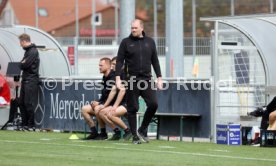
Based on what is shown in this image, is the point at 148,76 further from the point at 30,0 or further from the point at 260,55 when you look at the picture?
the point at 30,0

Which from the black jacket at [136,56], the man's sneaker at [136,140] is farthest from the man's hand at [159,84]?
the man's sneaker at [136,140]

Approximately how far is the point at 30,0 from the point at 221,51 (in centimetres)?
4368

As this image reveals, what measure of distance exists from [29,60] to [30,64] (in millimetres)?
135

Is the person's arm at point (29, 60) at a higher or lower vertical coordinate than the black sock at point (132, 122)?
higher

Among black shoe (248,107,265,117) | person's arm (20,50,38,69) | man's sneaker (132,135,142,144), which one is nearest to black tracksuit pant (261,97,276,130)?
black shoe (248,107,265,117)

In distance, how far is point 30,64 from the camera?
21594 millimetres

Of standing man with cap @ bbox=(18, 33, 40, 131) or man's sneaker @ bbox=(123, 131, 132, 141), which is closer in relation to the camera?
man's sneaker @ bbox=(123, 131, 132, 141)

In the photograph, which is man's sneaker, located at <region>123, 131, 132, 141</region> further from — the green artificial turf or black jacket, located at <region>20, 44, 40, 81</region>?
black jacket, located at <region>20, 44, 40, 81</region>

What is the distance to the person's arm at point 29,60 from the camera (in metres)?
21.5

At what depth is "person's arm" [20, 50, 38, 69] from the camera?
2148cm

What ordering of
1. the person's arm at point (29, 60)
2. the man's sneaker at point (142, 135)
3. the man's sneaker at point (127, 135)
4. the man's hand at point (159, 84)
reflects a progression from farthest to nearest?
the person's arm at point (29, 60), the man's sneaker at point (127, 135), the man's sneaker at point (142, 135), the man's hand at point (159, 84)

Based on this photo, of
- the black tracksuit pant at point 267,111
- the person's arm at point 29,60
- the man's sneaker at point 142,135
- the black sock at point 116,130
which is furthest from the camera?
the person's arm at point 29,60

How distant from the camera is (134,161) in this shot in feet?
45.1

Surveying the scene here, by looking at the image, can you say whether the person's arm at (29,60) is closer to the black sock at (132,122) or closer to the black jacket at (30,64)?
the black jacket at (30,64)
